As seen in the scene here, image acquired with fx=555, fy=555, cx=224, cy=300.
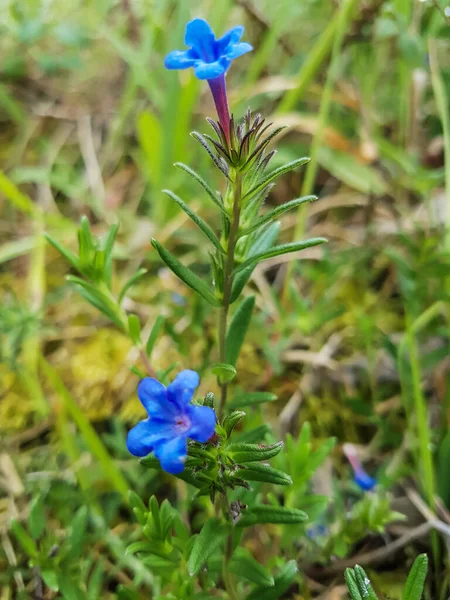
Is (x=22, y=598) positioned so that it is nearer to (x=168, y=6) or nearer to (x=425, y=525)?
(x=425, y=525)

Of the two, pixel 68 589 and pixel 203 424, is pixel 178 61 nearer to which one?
pixel 203 424

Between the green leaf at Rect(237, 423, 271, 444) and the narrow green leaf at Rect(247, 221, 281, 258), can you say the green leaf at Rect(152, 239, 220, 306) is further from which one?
the green leaf at Rect(237, 423, 271, 444)

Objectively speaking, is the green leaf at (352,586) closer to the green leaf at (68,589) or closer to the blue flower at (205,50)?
the green leaf at (68,589)

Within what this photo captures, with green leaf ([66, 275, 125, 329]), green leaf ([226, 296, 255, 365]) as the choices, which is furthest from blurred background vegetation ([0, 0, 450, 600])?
green leaf ([226, 296, 255, 365])

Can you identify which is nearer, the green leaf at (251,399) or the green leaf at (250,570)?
the green leaf at (250,570)

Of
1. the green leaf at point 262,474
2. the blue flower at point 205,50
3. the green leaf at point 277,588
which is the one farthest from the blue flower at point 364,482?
the blue flower at point 205,50

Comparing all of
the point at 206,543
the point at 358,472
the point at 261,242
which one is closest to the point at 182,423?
the point at 206,543
